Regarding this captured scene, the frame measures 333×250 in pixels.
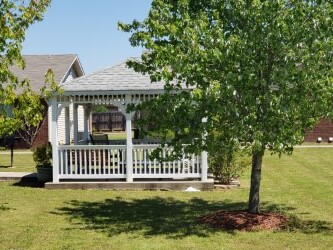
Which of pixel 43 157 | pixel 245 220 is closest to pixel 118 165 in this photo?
pixel 43 157

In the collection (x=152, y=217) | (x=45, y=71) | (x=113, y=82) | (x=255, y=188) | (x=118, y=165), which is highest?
(x=45, y=71)

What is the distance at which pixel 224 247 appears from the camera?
30.5 ft

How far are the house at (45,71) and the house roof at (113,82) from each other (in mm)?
15756

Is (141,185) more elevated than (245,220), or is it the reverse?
(141,185)

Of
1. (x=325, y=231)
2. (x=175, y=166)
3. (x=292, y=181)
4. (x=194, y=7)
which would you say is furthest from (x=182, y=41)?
(x=292, y=181)

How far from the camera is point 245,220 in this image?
1109 centimetres

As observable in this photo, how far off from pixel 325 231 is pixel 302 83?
10.5ft

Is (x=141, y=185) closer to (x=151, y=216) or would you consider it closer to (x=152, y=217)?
(x=151, y=216)

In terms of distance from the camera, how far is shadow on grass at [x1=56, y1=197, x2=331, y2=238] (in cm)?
1070

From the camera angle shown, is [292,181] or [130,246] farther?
[292,181]

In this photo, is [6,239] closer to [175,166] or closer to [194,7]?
[194,7]

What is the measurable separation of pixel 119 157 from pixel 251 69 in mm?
7614

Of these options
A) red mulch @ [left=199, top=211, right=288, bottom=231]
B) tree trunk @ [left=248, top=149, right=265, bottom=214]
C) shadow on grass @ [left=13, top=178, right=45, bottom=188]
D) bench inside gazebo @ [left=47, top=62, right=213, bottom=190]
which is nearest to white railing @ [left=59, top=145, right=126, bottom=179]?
bench inside gazebo @ [left=47, top=62, right=213, bottom=190]

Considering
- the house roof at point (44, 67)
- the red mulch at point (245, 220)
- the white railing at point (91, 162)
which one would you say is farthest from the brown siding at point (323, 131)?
the red mulch at point (245, 220)
